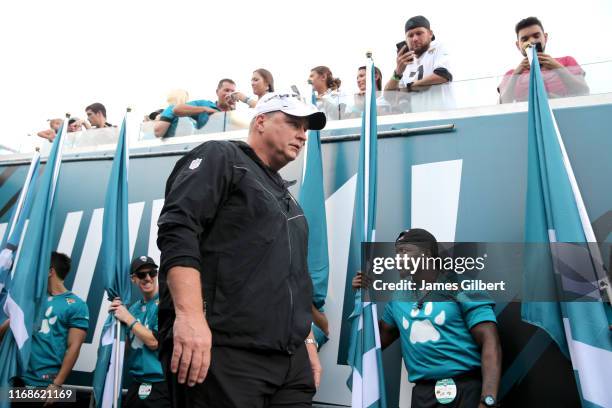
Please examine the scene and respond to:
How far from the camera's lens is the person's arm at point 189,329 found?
1.49m

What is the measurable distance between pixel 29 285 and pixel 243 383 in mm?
3347

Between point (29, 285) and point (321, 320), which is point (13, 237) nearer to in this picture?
point (29, 285)

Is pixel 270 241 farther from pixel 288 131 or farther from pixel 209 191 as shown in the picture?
pixel 288 131

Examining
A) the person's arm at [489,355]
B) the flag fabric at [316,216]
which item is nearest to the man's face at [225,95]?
the flag fabric at [316,216]

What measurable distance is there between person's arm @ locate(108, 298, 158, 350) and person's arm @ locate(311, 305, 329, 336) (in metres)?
1.14

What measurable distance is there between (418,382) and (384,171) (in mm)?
1753

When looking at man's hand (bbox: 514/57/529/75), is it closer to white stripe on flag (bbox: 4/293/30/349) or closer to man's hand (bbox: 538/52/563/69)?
man's hand (bbox: 538/52/563/69)

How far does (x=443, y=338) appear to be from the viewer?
127 inches

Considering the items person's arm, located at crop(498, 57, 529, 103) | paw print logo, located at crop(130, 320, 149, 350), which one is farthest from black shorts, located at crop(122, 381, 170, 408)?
person's arm, located at crop(498, 57, 529, 103)

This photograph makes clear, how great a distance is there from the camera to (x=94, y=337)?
4.99 metres

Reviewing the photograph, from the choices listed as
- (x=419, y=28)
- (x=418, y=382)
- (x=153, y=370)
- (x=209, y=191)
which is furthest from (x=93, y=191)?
(x=209, y=191)

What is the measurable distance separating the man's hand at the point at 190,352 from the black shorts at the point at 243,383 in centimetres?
10

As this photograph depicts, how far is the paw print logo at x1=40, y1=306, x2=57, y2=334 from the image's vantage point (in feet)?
14.6

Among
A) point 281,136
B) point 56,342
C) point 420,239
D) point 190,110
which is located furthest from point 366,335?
point 190,110
